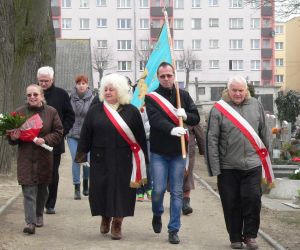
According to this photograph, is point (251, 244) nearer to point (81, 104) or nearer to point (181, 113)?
point (181, 113)

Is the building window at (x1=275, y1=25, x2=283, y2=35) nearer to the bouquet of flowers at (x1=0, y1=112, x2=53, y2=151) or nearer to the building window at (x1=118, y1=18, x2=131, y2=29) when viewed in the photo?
the building window at (x1=118, y1=18, x2=131, y2=29)

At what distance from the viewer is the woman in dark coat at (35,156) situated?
8.32 metres

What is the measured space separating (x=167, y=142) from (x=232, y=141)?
789 mm

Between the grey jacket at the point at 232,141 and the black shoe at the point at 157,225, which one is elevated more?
the grey jacket at the point at 232,141

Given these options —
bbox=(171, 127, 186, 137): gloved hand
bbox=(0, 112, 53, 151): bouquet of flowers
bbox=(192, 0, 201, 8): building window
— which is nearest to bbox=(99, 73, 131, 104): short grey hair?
bbox=(171, 127, 186, 137): gloved hand

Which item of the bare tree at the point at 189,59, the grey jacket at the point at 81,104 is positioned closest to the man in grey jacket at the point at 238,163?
the grey jacket at the point at 81,104

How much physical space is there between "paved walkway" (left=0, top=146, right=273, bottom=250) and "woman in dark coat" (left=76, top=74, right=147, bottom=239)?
0.38 metres

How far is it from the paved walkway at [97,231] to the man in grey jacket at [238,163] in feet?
1.15

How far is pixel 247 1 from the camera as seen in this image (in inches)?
1026

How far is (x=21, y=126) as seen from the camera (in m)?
8.23

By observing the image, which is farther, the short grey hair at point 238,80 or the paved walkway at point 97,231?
the paved walkway at point 97,231

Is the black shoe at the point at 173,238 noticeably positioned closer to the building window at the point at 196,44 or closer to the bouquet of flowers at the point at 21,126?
the bouquet of flowers at the point at 21,126

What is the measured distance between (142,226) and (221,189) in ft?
5.69

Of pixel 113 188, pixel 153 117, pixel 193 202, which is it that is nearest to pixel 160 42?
pixel 153 117
